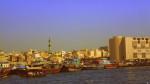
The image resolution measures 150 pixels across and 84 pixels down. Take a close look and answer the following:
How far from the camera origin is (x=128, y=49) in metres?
147

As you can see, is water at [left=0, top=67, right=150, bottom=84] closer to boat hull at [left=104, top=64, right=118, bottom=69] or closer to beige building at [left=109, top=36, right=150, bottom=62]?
boat hull at [left=104, top=64, right=118, bottom=69]

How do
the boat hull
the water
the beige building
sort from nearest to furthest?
the water → the boat hull → the beige building

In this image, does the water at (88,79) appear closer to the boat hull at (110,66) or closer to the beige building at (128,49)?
the boat hull at (110,66)

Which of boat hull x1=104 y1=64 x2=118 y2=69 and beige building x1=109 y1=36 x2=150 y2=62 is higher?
beige building x1=109 y1=36 x2=150 y2=62

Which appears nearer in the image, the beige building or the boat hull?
the boat hull

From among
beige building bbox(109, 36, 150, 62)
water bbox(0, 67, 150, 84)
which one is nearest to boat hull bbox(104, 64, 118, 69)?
beige building bbox(109, 36, 150, 62)

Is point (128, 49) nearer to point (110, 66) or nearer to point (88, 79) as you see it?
point (110, 66)

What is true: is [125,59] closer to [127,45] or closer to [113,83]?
[127,45]

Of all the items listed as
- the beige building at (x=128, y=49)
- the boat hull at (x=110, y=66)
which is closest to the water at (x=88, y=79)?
the boat hull at (x=110, y=66)

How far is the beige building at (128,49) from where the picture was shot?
14712 centimetres

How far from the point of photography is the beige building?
483 ft

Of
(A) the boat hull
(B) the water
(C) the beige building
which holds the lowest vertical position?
(B) the water

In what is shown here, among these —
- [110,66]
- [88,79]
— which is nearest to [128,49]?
[110,66]

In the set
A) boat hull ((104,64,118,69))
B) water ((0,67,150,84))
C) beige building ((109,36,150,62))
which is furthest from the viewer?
beige building ((109,36,150,62))
